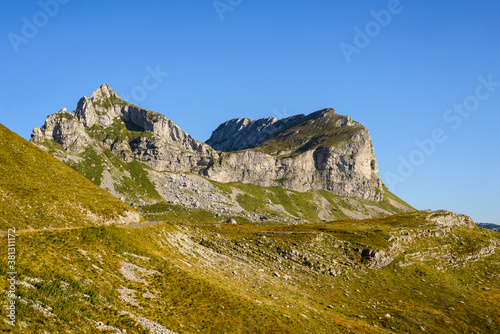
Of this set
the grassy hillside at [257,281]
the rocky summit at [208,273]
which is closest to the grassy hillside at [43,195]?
the rocky summit at [208,273]

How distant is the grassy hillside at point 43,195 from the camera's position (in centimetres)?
4299

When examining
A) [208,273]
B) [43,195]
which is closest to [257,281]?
[208,273]


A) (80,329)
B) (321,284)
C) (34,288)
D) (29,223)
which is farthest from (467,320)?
(29,223)

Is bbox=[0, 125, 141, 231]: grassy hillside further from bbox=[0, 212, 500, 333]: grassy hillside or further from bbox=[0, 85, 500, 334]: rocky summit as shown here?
bbox=[0, 212, 500, 333]: grassy hillside

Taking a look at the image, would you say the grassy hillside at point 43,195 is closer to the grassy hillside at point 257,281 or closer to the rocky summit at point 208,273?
the rocky summit at point 208,273

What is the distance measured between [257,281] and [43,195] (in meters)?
37.5

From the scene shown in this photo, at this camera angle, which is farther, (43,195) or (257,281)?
(43,195)

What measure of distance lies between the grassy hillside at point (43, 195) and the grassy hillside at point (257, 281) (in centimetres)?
1074

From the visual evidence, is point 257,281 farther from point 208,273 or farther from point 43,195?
point 43,195

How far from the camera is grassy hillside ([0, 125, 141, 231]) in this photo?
1693 inches

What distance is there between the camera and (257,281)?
4791cm

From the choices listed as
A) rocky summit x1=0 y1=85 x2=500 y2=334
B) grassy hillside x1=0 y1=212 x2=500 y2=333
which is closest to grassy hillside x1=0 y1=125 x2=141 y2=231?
rocky summit x1=0 y1=85 x2=500 y2=334

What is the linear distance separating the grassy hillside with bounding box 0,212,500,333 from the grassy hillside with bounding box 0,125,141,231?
1074 centimetres

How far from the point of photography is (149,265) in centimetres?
3612
